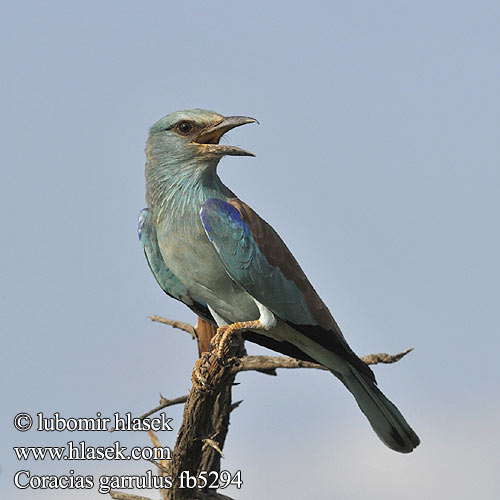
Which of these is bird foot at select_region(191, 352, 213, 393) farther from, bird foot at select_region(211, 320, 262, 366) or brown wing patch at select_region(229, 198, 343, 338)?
brown wing patch at select_region(229, 198, 343, 338)

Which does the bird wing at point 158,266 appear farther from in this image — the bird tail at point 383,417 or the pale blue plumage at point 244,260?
the bird tail at point 383,417

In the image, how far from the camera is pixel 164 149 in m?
6.70

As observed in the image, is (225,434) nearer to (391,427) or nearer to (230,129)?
(391,427)

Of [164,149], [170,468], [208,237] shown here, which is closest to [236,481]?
[170,468]

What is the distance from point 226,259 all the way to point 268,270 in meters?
0.38

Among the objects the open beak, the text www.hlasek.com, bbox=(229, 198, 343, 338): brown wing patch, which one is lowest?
the text www.hlasek.com

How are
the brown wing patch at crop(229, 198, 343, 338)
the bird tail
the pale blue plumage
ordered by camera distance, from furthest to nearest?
the bird tail < the brown wing patch at crop(229, 198, 343, 338) < the pale blue plumage

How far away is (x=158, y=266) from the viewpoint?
7016mm

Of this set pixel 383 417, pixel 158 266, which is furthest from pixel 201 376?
pixel 383 417

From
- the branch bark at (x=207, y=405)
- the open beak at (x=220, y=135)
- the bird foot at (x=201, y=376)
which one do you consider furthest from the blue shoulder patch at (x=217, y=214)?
the bird foot at (x=201, y=376)

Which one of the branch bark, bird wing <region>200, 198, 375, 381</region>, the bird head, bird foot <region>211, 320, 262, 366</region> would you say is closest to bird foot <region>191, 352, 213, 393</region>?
the branch bark

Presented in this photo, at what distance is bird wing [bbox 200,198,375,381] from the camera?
6.29m

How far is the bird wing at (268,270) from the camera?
20.6 ft

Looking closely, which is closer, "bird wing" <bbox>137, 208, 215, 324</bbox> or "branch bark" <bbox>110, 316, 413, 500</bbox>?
"branch bark" <bbox>110, 316, 413, 500</bbox>
